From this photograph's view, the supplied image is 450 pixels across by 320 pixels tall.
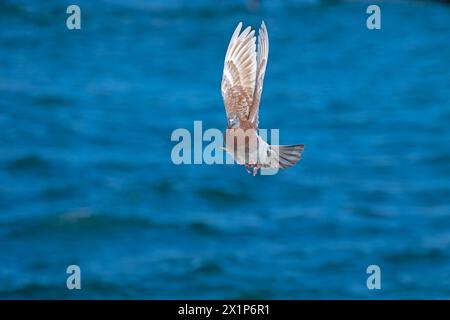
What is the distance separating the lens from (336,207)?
2212cm

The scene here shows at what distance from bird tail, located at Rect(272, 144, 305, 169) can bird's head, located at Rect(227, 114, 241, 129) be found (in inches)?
9.1

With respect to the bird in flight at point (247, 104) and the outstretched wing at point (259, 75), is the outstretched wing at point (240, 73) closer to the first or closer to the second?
the bird in flight at point (247, 104)

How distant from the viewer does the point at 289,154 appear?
4.47 m

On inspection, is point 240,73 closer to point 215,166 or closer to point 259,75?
point 259,75

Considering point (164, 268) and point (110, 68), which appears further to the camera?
point (110, 68)

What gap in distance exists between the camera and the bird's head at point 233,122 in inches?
166

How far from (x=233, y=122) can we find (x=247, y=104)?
236mm

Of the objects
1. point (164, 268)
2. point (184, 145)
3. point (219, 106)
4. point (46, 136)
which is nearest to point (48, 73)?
point (46, 136)

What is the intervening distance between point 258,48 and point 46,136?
20.6m

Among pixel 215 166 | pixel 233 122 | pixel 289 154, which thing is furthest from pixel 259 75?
pixel 215 166

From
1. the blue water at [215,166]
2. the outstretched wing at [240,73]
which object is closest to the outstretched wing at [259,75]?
the outstretched wing at [240,73]
